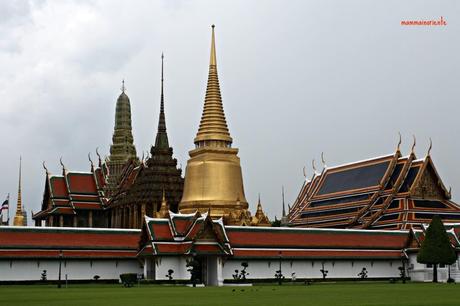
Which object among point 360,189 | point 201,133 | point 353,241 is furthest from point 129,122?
point 353,241

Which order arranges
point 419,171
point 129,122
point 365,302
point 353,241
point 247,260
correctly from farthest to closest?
point 129,122 → point 419,171 → point 353,241 → point 247,260 → point 365,302

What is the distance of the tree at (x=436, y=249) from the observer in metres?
46.6

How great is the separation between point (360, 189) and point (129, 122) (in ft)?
102

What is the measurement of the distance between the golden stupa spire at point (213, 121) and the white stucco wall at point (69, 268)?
1602 cm

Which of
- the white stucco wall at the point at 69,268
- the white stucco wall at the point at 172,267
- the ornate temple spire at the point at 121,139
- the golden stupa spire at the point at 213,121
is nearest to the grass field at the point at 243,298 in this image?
the white stucco wall at the point at 69,268

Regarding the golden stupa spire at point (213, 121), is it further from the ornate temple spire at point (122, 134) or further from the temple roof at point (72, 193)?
the ornate temple spire at point (122, 134)

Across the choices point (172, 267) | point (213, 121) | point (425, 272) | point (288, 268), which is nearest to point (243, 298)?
point (172, 267)

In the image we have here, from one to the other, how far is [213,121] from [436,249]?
22744 millimetres

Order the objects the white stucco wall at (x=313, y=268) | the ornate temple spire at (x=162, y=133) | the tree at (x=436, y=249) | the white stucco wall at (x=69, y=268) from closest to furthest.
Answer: the white stucco wall at (x=69, y=268), the tree at (x=436, y=249), the white stucco wall at (x=313, y=268), the ornate temple spire at (x=162, y=133)

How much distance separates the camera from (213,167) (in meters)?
62.8

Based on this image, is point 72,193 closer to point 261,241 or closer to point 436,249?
point 261,241

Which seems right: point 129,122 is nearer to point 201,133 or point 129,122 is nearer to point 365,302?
point 201,133

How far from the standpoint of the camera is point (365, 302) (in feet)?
75.2

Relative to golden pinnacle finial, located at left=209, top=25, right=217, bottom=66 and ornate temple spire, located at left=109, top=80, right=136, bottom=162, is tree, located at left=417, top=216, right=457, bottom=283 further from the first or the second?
ornate temple spire, located at left=109, top=80, right=136, bottom=162
